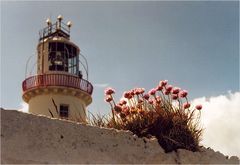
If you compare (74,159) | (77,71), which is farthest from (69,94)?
(74,159)

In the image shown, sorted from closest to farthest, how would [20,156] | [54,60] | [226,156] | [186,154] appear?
[20,156] → [186,154] → [226,156] → [54,60]

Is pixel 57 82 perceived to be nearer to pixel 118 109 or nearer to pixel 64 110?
pixel 64 110

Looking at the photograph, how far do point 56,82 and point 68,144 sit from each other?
15844mm

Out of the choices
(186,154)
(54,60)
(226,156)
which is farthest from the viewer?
(54,60)

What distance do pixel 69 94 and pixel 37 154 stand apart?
16.6m

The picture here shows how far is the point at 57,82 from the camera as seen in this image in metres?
20.4

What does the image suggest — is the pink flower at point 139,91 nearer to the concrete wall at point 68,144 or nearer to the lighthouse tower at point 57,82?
the concrete wall at point 68,144

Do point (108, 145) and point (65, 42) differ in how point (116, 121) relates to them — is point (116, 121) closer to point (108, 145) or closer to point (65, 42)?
point (108, 145)

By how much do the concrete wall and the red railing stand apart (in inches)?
592

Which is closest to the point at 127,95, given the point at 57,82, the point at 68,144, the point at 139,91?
the point at 139,91

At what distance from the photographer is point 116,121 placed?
6.09 metres

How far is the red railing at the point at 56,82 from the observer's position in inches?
804

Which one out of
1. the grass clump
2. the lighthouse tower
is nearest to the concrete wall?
the grass clump

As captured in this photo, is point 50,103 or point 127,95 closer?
point 127,95
